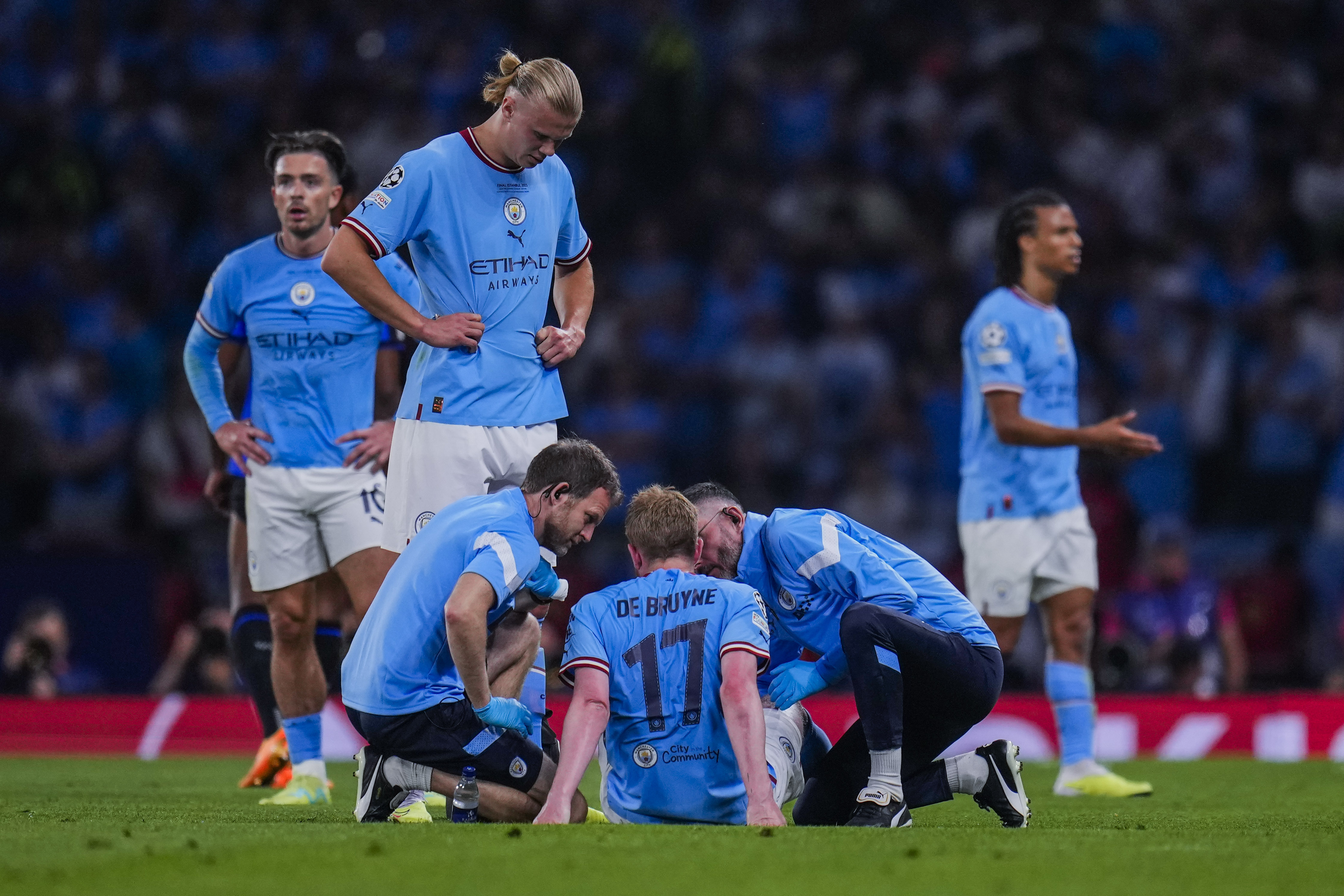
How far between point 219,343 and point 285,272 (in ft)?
1.60

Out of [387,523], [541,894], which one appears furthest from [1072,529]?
[541,894]

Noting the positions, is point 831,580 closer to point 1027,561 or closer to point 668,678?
point 668,678

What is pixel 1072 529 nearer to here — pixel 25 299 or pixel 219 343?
pixel 219 343

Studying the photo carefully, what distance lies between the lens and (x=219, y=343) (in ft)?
25.2

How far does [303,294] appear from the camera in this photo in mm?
7445

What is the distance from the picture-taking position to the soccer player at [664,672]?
555cm

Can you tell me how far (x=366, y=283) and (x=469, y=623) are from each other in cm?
141

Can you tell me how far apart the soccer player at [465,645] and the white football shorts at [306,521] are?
56.7 inches

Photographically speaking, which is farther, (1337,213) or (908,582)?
(1337,213)

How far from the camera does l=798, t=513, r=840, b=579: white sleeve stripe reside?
5.91m

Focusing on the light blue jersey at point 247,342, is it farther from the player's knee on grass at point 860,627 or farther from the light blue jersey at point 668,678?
the player's knee on grass at point 860,627

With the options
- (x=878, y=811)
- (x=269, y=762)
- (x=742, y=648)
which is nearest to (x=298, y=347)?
(x=269, y=762)

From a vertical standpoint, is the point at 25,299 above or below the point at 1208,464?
above

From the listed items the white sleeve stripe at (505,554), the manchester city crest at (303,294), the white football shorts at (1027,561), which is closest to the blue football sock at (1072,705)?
the white football shorts at (1027,561)
